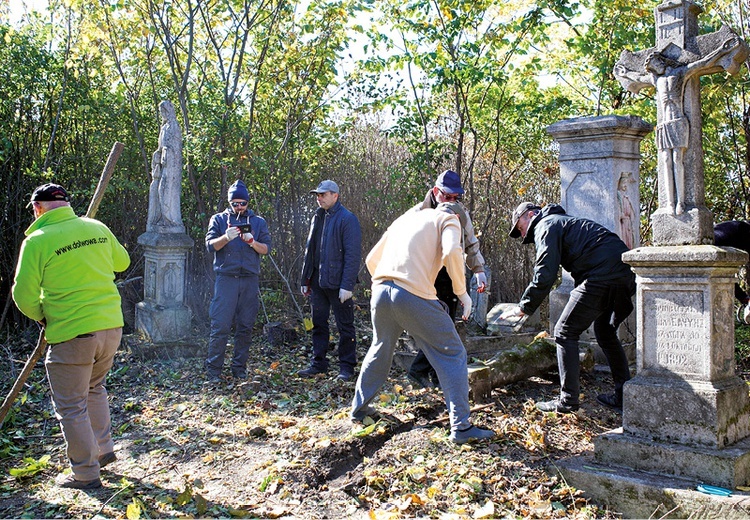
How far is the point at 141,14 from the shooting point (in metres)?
9.95

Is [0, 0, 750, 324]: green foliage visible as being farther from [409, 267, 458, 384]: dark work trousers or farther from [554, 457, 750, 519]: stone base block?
[554, 457, 750, 519]: stone base block

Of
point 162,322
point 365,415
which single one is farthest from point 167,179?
point 365,415

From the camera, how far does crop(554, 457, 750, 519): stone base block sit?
3980 millimetres

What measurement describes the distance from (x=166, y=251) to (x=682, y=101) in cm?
640

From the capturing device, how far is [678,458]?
14.4ft

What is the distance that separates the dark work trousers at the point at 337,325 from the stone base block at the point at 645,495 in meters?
3.27

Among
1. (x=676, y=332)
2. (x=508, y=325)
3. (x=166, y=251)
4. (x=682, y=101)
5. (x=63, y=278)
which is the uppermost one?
(x=682, y=101)

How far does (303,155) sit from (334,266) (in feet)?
14.0

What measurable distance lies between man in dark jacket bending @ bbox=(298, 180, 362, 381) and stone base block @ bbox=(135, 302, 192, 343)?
6.99 ft

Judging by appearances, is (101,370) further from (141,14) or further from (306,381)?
(141,14)

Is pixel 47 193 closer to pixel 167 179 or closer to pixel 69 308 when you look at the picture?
pixel 69 308

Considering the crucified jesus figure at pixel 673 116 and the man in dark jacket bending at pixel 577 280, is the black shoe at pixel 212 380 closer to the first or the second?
the man in dark jacket bending at pixel 577 280

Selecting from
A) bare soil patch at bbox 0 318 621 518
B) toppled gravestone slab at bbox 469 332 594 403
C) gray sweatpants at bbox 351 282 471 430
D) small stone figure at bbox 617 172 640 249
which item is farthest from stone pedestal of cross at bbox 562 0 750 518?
small stone figure at bbox 617 172 640 249

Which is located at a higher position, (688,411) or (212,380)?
(688,411)
